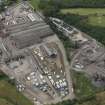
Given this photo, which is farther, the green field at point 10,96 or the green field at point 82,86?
the green field at point 82,86

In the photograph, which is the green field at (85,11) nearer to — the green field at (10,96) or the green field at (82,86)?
the green field at (82,86)

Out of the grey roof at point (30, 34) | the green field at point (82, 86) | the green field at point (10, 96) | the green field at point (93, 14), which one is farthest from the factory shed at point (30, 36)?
Answer: the green field at point (82, 86)

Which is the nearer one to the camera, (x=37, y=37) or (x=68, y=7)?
(x=37, y=37)

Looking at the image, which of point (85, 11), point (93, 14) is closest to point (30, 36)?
point (85, 11)

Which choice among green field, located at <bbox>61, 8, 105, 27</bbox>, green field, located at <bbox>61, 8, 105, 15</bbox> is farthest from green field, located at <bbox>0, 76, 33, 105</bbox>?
green field, located at <bbox>61, 8, 105, 15</bbox>

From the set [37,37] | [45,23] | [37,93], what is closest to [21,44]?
[37,37]

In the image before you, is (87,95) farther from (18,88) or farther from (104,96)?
(18,88)
